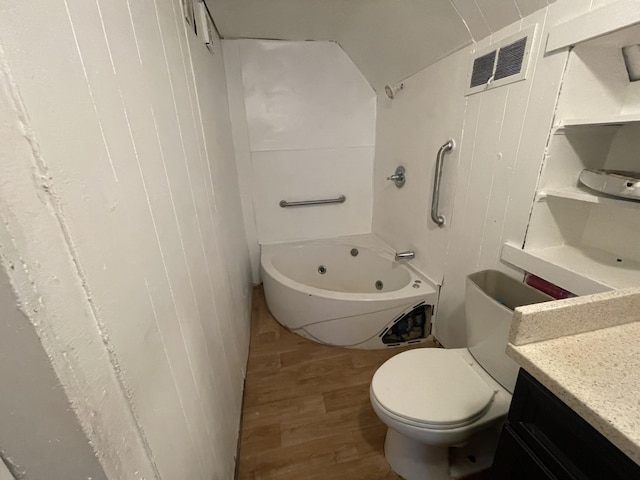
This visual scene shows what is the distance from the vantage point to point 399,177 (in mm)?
2045

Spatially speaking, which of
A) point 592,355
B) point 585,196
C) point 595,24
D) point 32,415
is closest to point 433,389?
point 592,355

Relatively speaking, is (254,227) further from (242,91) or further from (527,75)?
(527,75)

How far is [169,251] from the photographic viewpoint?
0.70 meters

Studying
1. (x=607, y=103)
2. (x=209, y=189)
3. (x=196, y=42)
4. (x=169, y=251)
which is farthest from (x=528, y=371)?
(x=196, y=42)

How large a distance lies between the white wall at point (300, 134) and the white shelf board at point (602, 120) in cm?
157

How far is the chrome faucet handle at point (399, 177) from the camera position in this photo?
2.03 meters

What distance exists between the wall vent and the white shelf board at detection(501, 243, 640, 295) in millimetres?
704

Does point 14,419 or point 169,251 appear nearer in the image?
point 14,419

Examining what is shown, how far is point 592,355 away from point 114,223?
3.37 ft

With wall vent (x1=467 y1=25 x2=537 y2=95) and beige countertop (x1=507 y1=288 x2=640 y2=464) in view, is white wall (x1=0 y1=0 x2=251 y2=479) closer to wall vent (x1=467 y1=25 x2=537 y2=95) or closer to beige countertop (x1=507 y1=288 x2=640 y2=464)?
beige countertop (x1=507 y1=288 x2=640 y2=464)

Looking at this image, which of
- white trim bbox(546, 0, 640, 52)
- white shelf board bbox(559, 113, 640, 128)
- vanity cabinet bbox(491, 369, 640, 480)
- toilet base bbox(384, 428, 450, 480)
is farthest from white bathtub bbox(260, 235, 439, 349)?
white trim bbox(546, 0, 640, 52)

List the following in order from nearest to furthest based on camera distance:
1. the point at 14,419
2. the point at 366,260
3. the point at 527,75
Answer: the point at 14,419, the point at 527,75, the point at 366,260

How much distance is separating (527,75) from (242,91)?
1808 mm

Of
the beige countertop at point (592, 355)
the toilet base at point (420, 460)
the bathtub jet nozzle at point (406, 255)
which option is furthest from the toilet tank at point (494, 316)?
the bathtub jet nozzle at point (406, 255)
